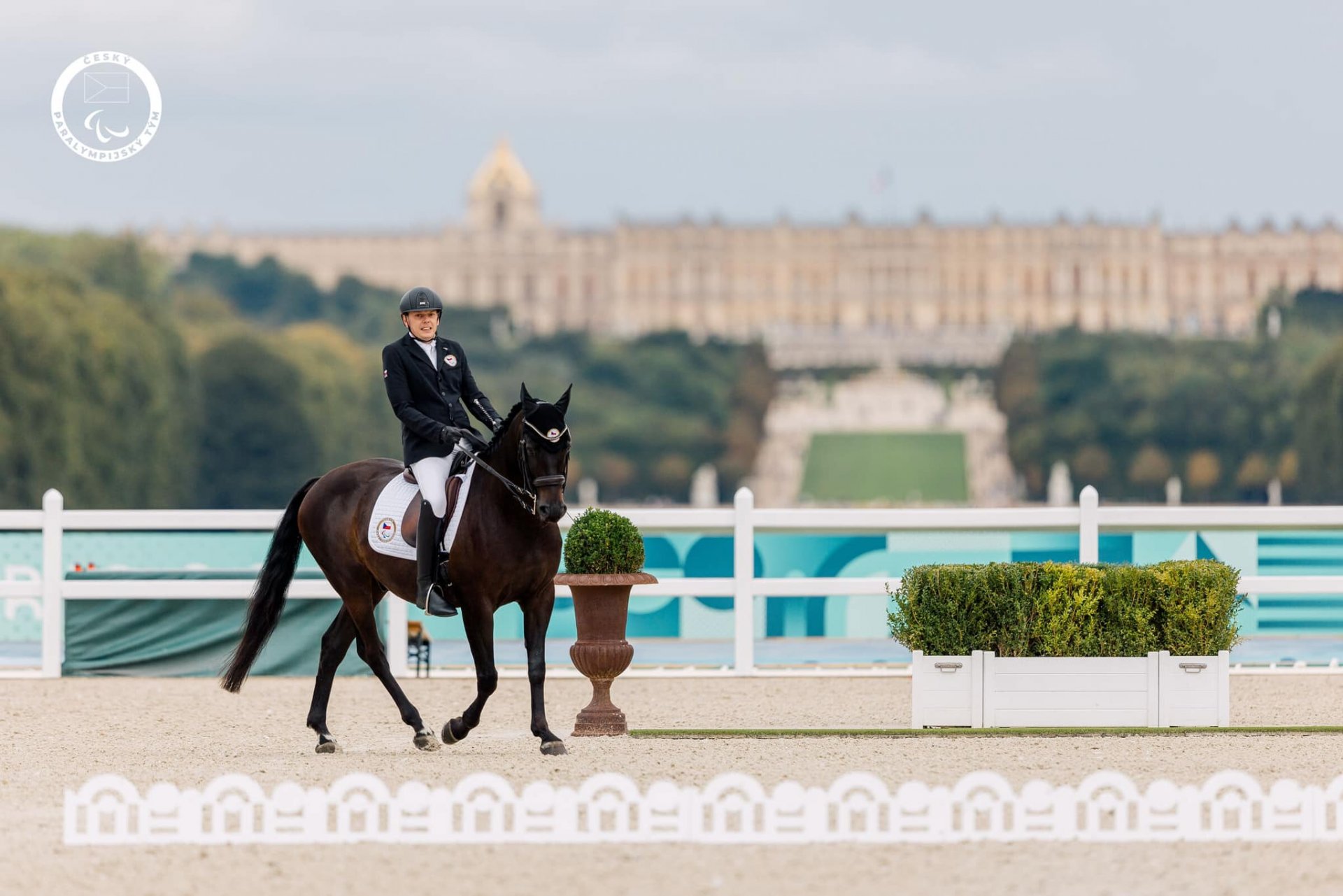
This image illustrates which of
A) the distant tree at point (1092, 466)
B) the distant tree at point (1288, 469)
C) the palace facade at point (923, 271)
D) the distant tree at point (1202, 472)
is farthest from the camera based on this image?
the palace facade at point (923, 271)

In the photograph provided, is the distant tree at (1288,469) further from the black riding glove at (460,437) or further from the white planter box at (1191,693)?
the black riding glove at (460,437)

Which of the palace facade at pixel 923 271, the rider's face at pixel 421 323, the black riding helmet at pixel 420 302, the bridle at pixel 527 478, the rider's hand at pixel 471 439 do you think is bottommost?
the bridle at pixel 527 478

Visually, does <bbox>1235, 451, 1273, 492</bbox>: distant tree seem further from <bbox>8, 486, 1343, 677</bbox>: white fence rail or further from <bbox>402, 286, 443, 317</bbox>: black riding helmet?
<bbox>402, 286, 443, 317</bbox>: black riding helmet

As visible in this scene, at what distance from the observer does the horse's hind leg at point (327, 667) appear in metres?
9.47

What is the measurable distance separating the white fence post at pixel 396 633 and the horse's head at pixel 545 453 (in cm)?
449

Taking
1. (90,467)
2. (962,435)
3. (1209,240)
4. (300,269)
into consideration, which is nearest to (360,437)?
(90,467)

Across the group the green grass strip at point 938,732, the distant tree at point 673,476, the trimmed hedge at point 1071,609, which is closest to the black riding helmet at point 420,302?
the green grass strip at point 938,732

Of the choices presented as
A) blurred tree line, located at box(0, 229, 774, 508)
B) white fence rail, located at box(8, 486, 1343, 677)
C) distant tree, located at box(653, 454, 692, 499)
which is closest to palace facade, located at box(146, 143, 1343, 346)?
blurred tree line, located at box(0, 229, 774, 508)

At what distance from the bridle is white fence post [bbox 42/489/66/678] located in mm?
5130

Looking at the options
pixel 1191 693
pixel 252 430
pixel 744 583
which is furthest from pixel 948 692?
pixel 252 430

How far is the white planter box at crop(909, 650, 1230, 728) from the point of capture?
9.97m

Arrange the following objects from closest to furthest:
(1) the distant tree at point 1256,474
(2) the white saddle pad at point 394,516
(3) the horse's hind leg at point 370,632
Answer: (2) the white saddle pad at point 394,516 < (3) the horse's hind leg at point 370,632 < (1) the distant tree at point 1256,474

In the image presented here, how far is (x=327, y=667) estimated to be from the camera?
9.66 metres

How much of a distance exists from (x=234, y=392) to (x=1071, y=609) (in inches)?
1979
